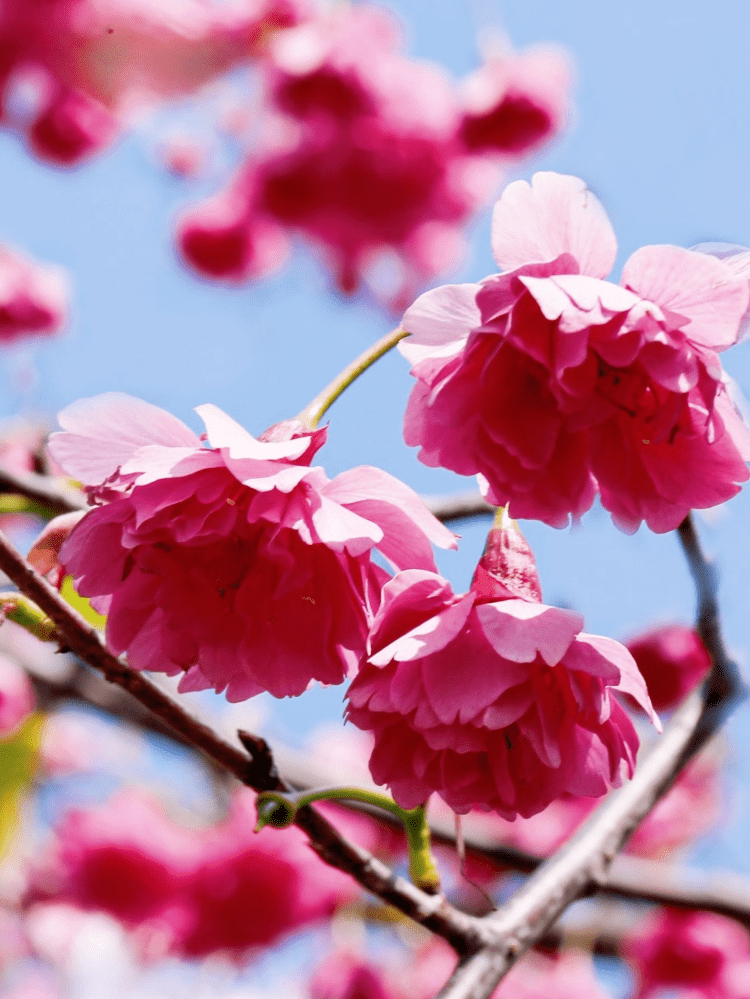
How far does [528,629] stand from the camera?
639mm

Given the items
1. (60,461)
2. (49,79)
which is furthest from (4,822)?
(49,79)

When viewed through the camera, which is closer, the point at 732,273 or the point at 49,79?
the point at 732,273

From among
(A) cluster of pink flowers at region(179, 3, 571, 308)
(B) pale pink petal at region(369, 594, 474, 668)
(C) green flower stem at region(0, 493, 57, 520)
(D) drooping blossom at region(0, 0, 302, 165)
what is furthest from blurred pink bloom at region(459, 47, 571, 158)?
(B) pale pink petal at region(369, 594, 474, 668)

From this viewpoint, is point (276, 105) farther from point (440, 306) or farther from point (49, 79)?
point (440, 306)

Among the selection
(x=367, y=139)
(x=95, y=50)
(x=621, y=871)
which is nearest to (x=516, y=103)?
(x=367, y=139)

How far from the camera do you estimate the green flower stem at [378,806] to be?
74 centimetres

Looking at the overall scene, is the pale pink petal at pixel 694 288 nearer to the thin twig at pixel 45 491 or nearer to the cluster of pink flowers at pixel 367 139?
the thin twig at pixel 45 491

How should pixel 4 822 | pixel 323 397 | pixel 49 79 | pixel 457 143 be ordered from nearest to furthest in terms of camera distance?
1. pixel 323 397
2. pixel 4 822
3. pixel 457 143
4. pixel 49 79

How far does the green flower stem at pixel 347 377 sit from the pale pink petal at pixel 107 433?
0.09m

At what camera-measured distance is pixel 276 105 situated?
2.98m

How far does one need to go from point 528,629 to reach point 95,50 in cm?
358

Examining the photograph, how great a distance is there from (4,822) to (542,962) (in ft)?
4.38

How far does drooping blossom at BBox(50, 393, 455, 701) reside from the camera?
0.65 metres

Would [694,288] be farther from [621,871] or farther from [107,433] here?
[621,871]
